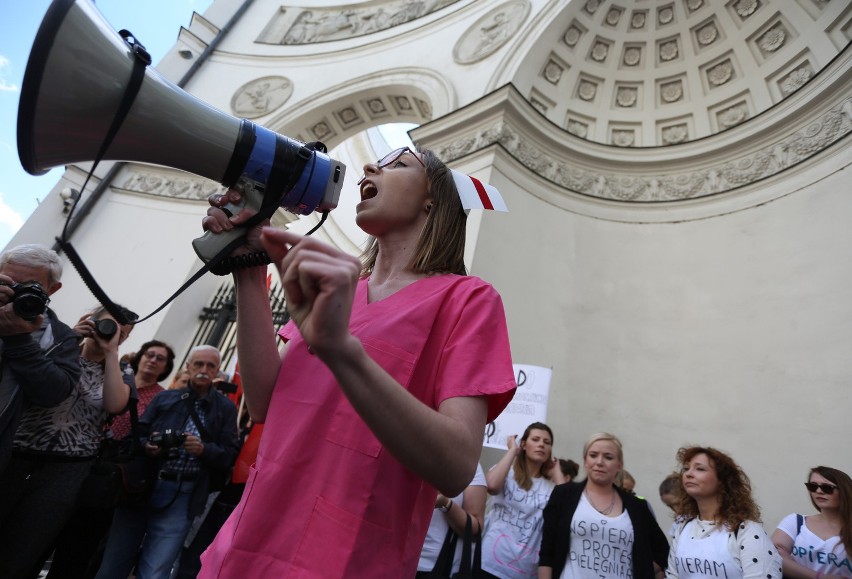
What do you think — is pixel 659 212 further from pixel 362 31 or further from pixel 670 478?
pixel 362 31

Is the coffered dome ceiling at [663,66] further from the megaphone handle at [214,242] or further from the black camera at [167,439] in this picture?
the megaphone handle at [214,242]

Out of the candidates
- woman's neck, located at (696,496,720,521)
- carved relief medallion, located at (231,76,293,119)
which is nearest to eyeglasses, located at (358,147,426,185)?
woman's neck, located at (696,496,720,521)

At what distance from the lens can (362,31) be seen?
29.5 feet

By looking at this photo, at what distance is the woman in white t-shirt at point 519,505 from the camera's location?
101 inches

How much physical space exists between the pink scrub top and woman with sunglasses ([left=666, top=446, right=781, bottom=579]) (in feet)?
6.29

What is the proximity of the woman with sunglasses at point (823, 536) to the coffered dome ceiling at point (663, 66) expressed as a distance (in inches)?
182

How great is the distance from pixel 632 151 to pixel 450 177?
5.82m

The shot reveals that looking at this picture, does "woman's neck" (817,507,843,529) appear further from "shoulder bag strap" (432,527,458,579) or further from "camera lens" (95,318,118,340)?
"camera lens" (95,318,118,340)

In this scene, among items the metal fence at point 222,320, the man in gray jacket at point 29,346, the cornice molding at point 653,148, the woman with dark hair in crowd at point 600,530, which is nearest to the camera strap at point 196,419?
the man in gray jacket at point 29,346

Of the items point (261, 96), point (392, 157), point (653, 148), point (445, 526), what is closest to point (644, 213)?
point (653, 148)

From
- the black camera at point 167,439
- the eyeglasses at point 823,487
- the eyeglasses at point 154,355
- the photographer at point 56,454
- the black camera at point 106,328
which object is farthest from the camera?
the eyeglasses at point 154,355

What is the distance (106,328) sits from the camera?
81.4 inches

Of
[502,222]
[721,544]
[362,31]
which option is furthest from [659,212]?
[362,31]

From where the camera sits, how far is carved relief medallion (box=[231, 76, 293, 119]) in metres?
8.62
